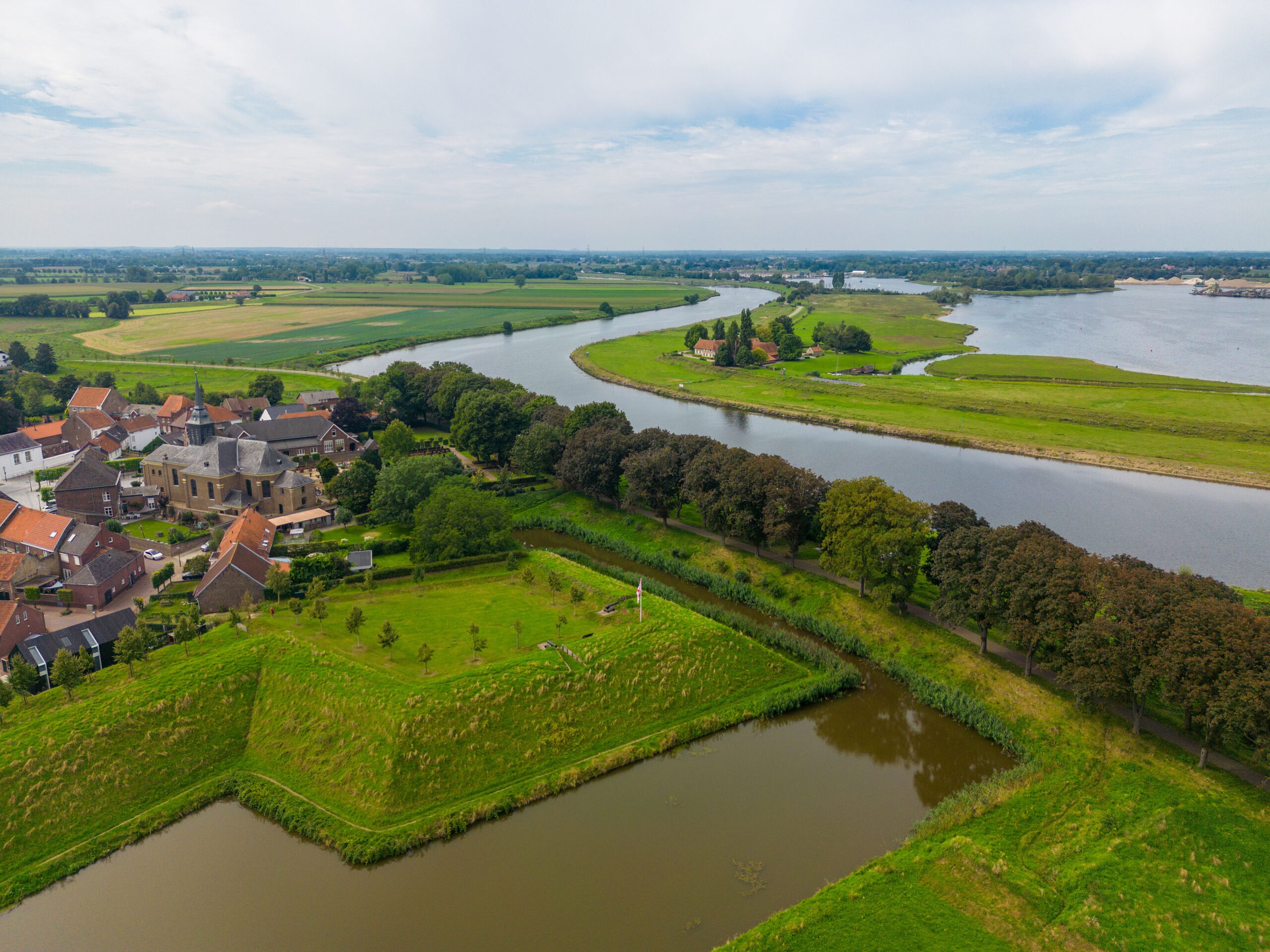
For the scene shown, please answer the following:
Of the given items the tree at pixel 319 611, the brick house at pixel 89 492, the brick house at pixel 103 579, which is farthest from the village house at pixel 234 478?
the tree at pixel 319 611

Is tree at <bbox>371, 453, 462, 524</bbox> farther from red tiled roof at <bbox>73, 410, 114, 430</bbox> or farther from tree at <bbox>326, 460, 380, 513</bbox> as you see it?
red tiled roof at <bbox>73, 410, 114, 430</bbox>

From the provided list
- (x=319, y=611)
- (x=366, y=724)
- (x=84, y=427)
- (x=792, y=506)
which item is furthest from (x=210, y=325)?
(x=792, y=506)

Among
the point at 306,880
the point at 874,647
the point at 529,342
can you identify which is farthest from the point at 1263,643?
the point at 529,342

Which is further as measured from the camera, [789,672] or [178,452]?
[178,452]

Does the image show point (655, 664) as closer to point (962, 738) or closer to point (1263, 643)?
point (962, 738)

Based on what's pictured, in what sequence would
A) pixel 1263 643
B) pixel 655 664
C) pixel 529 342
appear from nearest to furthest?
1. pixel 1263 643
2. pixel 655 664
3. pixel 529 342

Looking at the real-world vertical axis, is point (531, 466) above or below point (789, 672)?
above

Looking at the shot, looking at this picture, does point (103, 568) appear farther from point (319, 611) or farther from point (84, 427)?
point (84, 427)
